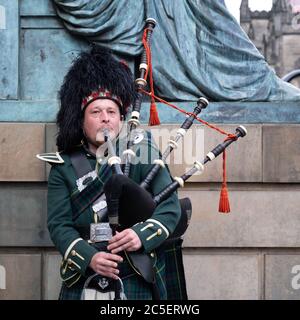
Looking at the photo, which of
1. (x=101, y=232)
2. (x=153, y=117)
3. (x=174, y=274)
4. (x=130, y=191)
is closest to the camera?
(x=130, y=191)

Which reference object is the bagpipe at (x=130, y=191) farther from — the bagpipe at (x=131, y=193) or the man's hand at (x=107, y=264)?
the man's hand at (x=107, y=264)

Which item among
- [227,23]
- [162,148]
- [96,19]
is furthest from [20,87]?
[227,23]

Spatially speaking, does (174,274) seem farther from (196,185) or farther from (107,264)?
(196,185)

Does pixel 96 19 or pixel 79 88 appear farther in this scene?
pixel 96 19

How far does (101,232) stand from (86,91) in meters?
0.79

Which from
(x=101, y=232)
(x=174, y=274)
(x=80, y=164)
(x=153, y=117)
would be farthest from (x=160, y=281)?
(x=153, y=117)

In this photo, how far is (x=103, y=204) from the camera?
4.30 metres

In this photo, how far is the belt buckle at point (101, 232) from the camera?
4.19 metres

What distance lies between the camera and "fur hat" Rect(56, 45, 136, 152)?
445cm

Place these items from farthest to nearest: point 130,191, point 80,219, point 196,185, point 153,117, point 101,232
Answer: point 196,185, point 153,117, point 80,219, point 101,232, point 130,191

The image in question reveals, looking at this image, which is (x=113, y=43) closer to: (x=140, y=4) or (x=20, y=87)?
(x=140, y=4)

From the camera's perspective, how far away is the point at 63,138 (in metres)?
4.50

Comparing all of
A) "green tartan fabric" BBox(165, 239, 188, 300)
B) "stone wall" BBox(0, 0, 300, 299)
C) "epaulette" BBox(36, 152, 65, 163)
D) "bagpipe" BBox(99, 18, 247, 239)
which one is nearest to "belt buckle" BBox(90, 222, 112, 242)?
"bagpipe" BBox(99, 18, 247, 239)
